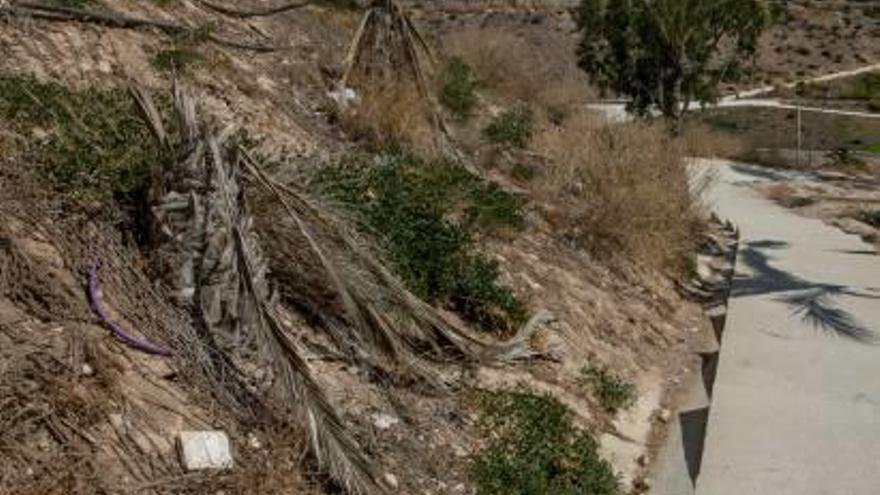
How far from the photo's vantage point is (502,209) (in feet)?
31.3

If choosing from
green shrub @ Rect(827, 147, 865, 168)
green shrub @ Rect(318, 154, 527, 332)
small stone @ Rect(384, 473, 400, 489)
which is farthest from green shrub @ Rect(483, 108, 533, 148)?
green shrub @ Rect(827, 147, 865, 168)

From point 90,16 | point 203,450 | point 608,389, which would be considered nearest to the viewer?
point 203,450

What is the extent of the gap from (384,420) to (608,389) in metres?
2.28

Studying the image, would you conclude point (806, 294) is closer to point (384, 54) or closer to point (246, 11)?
point (384, 54)

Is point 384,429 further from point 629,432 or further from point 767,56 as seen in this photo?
point 767,56

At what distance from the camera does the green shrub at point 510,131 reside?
12.5m

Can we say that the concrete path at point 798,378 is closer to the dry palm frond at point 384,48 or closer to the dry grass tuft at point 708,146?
the dry palm frond at point 384,48

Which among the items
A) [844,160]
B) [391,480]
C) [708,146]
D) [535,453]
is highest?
[391,480]

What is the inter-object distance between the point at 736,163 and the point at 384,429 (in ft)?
63.8

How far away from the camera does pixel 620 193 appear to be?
10961 mm

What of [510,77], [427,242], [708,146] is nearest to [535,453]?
[427,242]

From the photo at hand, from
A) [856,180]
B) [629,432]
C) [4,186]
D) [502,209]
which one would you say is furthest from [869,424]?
[856,180]

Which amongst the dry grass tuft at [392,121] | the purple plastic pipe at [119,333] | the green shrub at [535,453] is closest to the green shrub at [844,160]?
the dry grass tuft at [392,121]

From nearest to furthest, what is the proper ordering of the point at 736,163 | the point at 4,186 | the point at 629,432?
the point at 4,186 < the point at 629,432 < the point at 736,163
